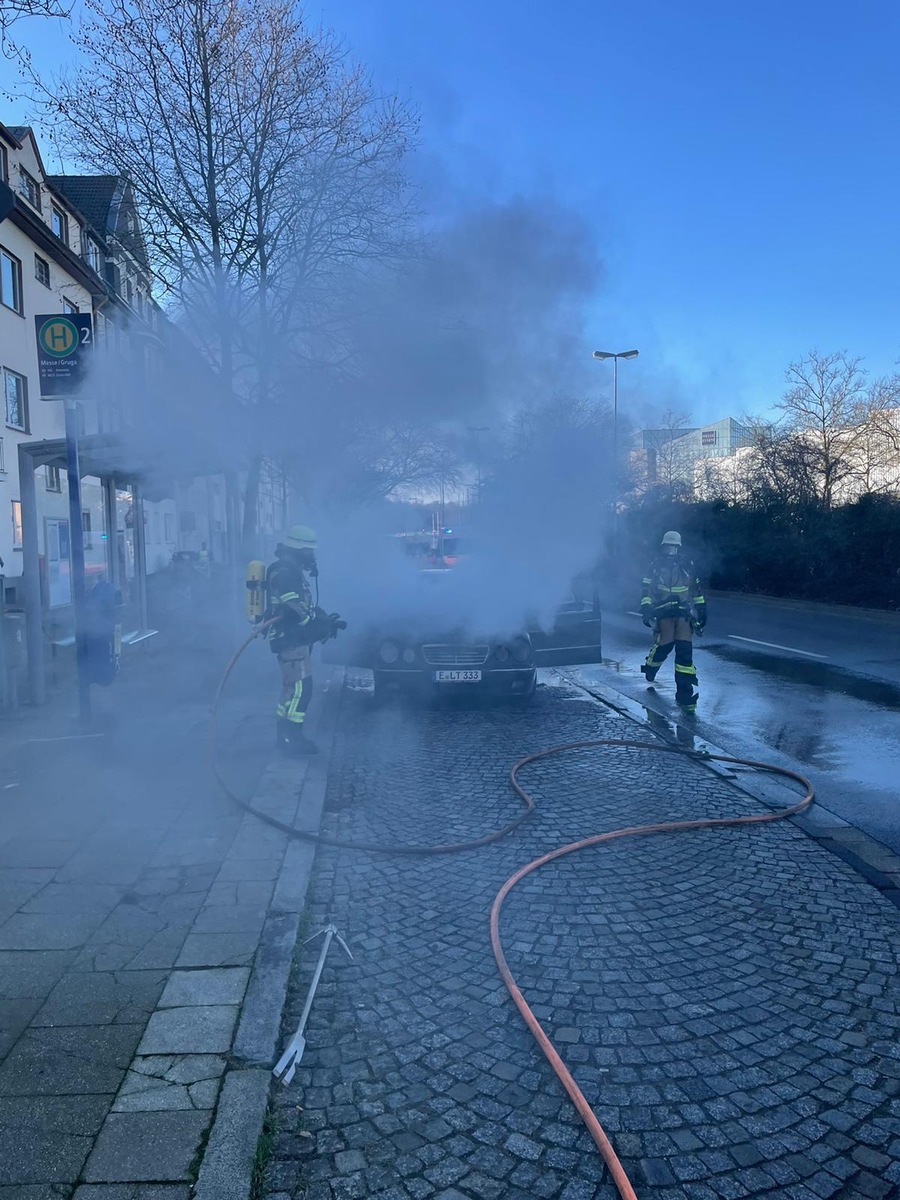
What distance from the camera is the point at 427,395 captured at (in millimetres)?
8375

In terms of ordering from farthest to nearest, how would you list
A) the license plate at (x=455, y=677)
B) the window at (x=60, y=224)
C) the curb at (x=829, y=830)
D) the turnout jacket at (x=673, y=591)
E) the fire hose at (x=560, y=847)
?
the window at (x=60, y=224), the turnout jacket at (x=673, y=591), the license plate at (x=455, y=677), the curb at (x=829, y=830), the fire hose at (x=560, y=847)

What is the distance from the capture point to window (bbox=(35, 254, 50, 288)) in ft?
66.1

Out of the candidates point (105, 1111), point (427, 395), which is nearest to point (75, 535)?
point (427, 395)

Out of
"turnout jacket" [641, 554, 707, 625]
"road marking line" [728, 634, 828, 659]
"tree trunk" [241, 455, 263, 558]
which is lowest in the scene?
"road marking line" [728, 634, 828, 659]

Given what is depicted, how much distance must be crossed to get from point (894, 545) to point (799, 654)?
8.20m

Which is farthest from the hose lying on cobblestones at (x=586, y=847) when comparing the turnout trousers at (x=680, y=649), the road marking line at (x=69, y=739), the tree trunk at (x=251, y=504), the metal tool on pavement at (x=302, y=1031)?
the tree trunk at (x=251, y=504)

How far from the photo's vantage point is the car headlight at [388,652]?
7.92 meters

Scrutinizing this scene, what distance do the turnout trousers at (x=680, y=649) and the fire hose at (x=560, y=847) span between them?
5.59ft

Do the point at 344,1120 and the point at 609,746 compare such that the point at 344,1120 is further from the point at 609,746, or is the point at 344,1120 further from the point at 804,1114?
the point at 609,746

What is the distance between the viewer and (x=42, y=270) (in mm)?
20578

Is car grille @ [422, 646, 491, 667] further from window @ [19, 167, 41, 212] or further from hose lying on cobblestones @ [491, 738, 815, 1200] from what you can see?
window @ [19, 167, 41, 212]

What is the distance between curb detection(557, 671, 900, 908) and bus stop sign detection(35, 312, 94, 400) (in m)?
5.59

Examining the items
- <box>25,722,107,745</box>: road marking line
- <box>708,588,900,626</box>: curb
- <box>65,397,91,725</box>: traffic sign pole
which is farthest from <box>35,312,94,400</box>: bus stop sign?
<box>708,588,900,626</box>: curb

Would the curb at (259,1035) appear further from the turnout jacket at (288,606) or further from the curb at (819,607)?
the curb at (819,607)
